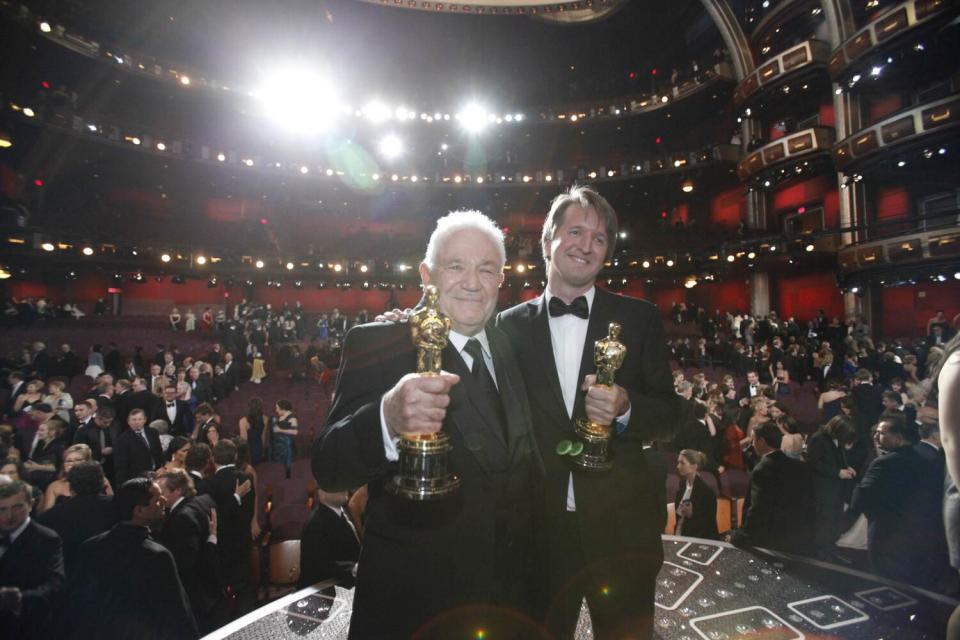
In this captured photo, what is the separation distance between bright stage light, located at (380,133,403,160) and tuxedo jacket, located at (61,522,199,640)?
1260 inches

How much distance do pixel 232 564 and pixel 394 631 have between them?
150 inches

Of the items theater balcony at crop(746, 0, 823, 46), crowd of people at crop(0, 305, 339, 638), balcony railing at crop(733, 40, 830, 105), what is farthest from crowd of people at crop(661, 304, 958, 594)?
theater balcony at crop(746, 0, 823, 46)

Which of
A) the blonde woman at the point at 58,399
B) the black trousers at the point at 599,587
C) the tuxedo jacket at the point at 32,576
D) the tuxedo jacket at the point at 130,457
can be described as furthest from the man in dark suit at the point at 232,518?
the blonde woman at the point at 58,399

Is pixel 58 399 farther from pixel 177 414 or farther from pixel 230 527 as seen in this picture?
pixel 230 527

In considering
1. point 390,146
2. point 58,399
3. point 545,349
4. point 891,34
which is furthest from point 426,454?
point 390,146

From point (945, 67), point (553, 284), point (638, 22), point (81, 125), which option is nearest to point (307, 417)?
point (553, 284)

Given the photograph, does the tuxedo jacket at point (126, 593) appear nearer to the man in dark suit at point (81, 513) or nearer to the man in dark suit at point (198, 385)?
the man in dark suit at point (81, 513)

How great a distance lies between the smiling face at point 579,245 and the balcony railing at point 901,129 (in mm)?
18322

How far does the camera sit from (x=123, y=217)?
2519cm

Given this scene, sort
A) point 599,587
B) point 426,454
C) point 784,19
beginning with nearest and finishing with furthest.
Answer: point 426,454 → point 599,587 → point 784,19

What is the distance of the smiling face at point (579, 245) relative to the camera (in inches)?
80.9

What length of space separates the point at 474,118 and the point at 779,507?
3170 centimetres

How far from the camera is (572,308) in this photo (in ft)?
6.99

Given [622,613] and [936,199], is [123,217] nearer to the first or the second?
[622,613]
